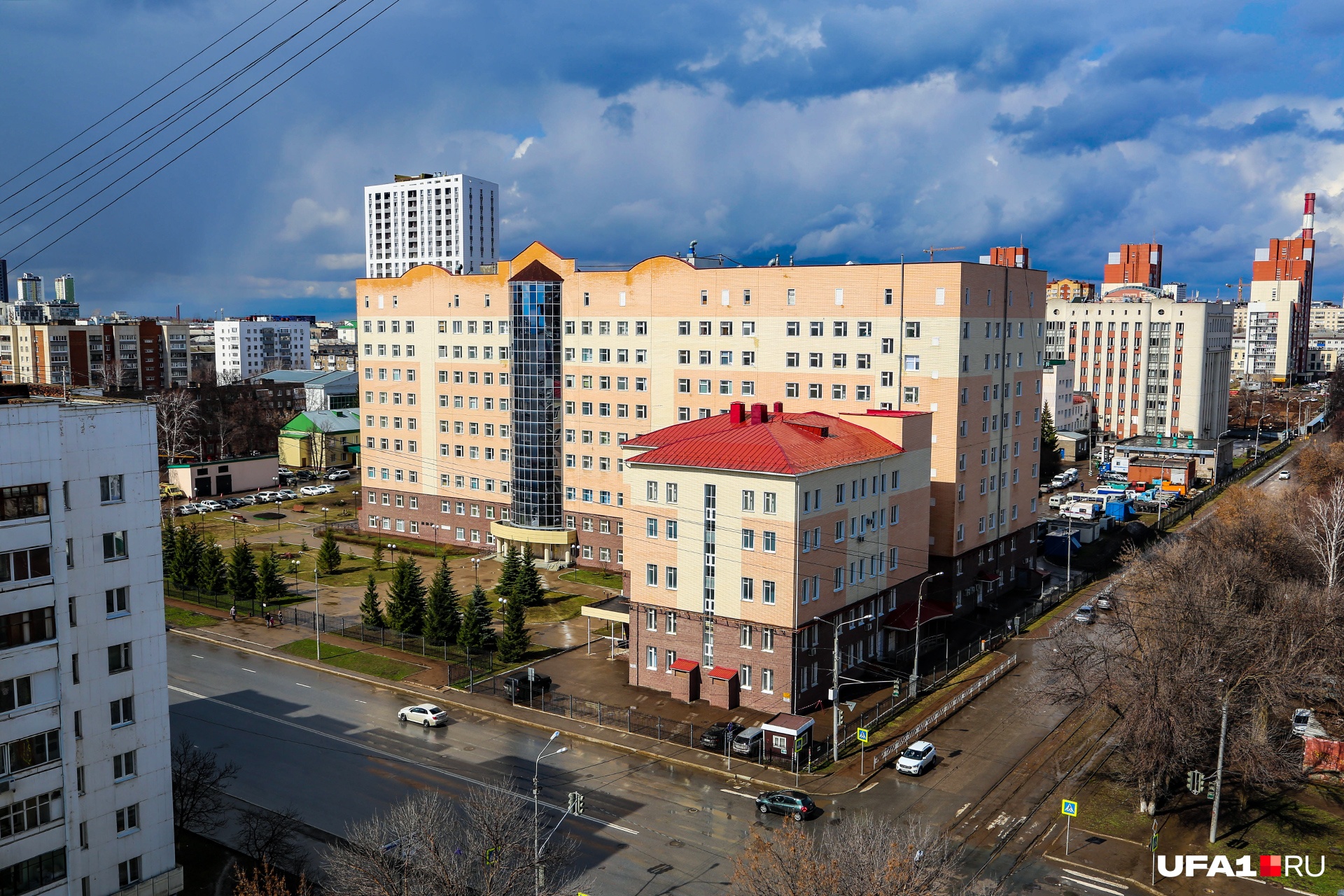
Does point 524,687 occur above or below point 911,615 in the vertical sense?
below

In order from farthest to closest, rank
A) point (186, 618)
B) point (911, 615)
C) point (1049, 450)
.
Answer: point (1049, 450) < point (186, 618) < point (911, 615)

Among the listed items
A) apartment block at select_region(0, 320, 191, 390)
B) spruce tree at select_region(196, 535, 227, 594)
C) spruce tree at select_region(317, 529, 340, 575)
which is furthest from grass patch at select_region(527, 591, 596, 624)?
apartment block at select_region(0, 320, 191, 390)

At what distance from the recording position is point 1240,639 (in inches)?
1673

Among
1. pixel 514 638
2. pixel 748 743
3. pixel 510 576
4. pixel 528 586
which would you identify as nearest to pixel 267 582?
pixel 510 576

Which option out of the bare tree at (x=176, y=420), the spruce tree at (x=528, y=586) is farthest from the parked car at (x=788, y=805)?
the bare tree at (x=176, y=420)

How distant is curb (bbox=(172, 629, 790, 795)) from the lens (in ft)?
152

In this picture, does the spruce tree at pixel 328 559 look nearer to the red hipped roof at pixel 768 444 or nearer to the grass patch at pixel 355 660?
the grass patch at pixel 355 660

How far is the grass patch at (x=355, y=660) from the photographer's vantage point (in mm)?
60250

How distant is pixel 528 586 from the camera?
7138 centimetres

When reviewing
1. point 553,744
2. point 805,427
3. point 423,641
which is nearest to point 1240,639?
point 805,427

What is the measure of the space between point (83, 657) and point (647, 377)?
180ft

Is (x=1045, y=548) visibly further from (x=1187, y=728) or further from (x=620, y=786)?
(x=620, y=786)

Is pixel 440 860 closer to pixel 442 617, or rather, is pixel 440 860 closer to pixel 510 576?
pixel 442 617

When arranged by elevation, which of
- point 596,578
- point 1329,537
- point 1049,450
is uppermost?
point 1329,537
